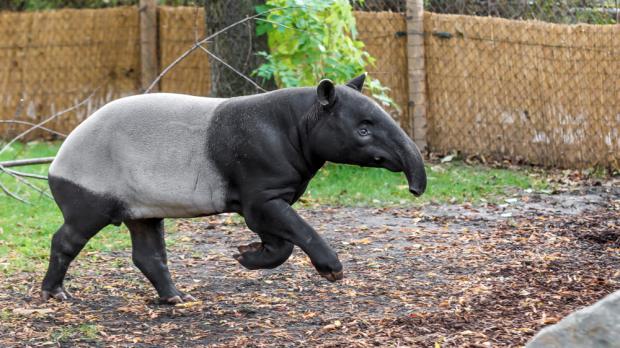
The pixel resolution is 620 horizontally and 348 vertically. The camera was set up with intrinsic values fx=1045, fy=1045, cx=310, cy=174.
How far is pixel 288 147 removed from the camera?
5.77 m

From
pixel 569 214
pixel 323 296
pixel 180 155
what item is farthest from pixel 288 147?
pixel 569 214

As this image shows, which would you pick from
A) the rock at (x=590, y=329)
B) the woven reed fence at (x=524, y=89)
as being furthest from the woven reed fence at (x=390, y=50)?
the rock at (x=590, y=329)

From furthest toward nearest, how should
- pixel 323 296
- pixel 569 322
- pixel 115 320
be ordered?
pixel 323 296, pixel 115 320, pixel 569 322

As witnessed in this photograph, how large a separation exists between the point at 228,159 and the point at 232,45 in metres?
5.86

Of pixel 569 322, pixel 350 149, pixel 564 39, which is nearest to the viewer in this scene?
pixel 569 322

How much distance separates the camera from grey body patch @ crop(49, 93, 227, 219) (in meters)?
5.89

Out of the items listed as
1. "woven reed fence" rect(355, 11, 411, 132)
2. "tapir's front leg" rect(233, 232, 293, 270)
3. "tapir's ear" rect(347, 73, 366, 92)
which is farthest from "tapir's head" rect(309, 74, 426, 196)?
"woven reed fence" rect(355, 11, 411, 132)

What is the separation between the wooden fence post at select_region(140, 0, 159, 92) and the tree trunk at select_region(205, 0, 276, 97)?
251 cm

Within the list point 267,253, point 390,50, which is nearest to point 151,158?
point 267,253

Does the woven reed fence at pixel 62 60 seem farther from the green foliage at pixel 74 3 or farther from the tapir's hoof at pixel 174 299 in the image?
the tapir's hoof at pixel 174 299

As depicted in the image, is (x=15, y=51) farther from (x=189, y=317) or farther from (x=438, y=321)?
(x=438, y=321)

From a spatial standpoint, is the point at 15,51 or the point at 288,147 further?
the point at 15,51

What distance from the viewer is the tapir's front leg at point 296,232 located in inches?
222

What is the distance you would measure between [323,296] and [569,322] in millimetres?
2668
